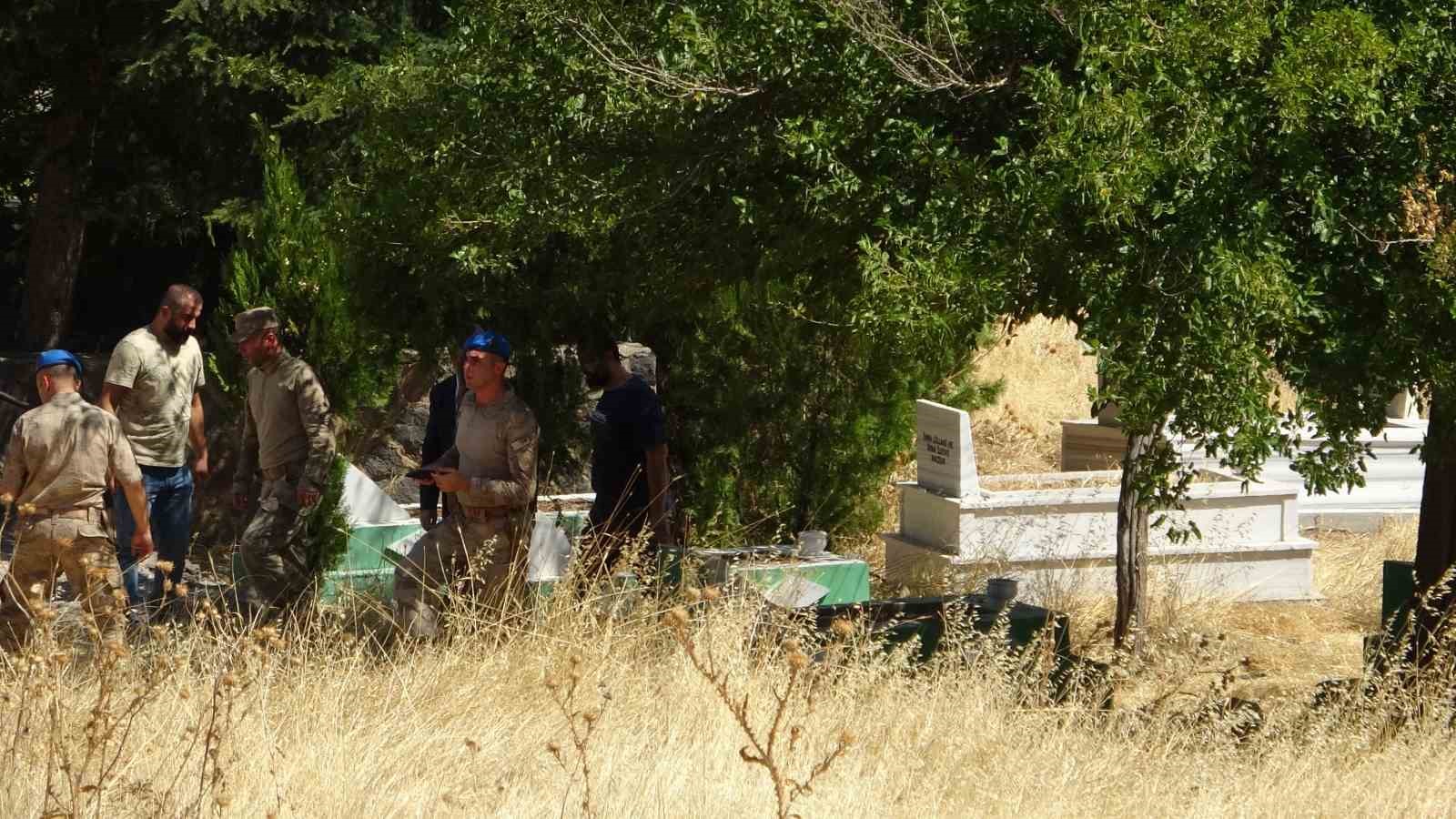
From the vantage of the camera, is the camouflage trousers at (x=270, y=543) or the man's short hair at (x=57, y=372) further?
the camouflage trousers at (x=270, y=543)

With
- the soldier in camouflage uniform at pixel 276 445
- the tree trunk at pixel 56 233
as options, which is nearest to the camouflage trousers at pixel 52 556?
the soldier in camouflage uniform at pixel 276 445

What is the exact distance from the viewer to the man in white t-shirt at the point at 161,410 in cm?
805

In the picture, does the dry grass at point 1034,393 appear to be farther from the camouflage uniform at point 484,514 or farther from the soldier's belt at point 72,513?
the soldier's belt at point 72,513

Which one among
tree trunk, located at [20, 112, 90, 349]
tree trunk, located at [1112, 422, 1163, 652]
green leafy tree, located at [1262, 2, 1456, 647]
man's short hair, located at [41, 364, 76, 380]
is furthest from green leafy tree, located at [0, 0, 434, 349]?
green leafy tree, located at [1262, 2, 1456, 647]

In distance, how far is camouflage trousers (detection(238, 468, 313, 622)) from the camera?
795 cm

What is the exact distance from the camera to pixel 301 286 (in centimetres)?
950

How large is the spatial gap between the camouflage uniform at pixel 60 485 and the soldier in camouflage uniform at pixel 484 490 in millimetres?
1233

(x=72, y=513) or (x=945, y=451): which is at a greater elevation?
(x=945, y=451)

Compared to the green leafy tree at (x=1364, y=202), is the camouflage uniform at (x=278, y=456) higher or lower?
lower

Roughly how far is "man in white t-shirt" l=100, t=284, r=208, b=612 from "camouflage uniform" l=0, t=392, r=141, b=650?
4.24 ft

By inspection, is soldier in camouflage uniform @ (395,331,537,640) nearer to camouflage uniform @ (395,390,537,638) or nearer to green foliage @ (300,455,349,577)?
camouflage uniform @ (395,390,537,638)

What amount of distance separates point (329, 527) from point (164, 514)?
1.18 m

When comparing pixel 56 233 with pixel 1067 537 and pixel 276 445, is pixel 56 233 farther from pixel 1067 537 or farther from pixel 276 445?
pixel 1067 537

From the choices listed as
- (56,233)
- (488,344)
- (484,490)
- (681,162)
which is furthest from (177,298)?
(56,233)
